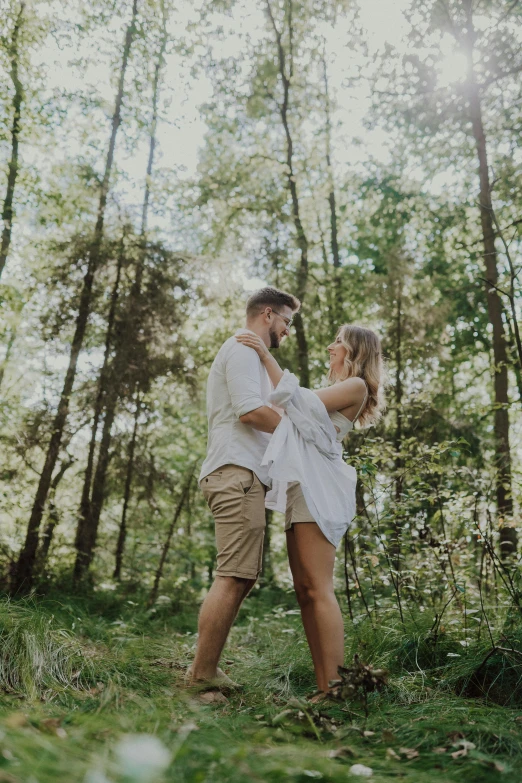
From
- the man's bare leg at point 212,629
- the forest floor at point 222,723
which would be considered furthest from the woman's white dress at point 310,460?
the forest floor at point 222,723

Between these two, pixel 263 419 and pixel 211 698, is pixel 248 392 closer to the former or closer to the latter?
pixel 263 419

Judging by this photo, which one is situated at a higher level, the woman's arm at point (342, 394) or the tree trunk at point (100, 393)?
the tree trunk at point (100, 393)

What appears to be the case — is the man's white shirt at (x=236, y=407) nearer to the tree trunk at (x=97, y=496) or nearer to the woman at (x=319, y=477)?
the woman at (x=319, y=477)

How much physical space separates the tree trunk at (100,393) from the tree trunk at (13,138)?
1.33m

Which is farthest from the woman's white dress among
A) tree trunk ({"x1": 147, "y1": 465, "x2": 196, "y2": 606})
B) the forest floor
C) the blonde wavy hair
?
tree trunk ({"x1": 147, "y1": 465, "x2": 196, "y2": 606})

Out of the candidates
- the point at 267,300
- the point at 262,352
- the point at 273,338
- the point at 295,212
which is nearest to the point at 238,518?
the point at 262,352

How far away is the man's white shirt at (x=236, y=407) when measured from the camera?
3193 millimetres

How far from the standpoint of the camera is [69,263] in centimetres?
736

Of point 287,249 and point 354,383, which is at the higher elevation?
point 287,249

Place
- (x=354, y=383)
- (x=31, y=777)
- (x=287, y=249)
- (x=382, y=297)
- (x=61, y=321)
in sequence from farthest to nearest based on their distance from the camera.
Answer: (x=287, y=249)
(x=382, y=297)
(x=61, y=321)
(x=354, y=383)
(x=31, y=777)

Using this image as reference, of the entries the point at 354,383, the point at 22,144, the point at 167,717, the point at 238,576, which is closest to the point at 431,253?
the point at 22,144

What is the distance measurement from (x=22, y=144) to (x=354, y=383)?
7037 mm

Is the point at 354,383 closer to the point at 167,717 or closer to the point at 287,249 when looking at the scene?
the point at 167,717

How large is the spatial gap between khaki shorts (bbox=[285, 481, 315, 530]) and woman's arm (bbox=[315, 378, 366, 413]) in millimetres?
475
